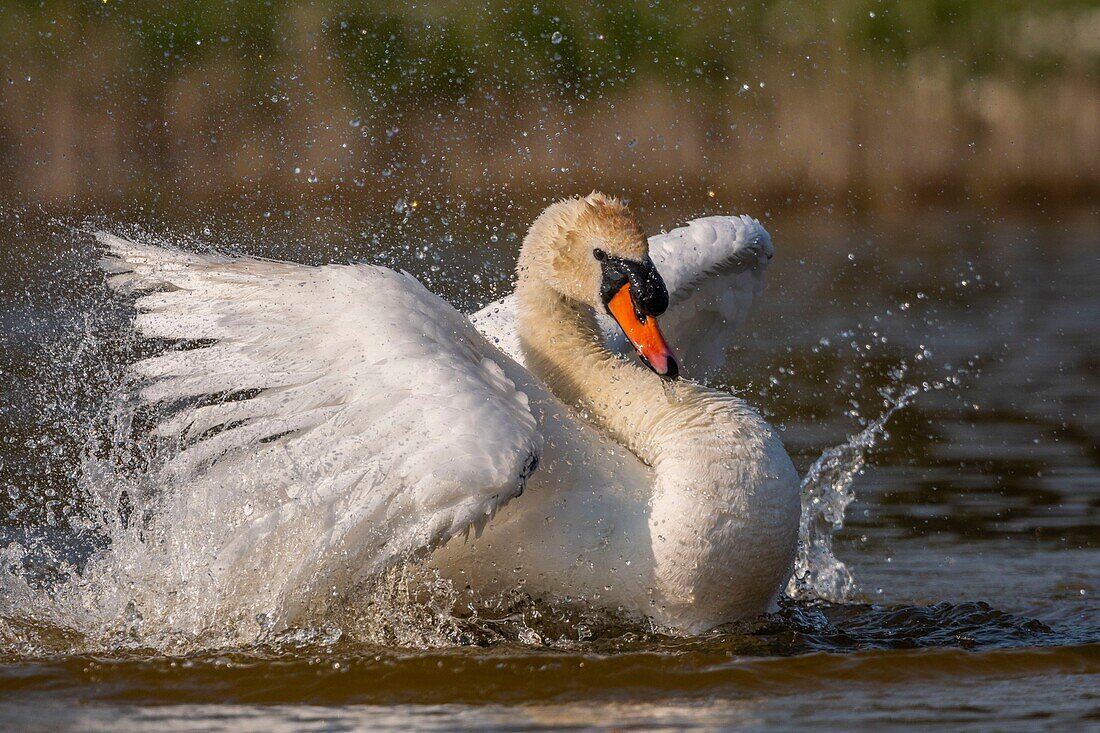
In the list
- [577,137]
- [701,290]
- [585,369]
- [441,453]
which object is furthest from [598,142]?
[441,453]

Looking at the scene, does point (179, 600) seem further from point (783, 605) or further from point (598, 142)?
point (598, 142)

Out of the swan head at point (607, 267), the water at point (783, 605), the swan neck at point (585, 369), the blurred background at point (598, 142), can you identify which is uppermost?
the blurred background at point (598, 142)

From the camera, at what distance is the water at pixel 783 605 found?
5.33 metres

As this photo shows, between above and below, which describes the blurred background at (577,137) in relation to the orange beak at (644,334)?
above

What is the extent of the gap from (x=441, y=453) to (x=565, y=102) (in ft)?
39.7

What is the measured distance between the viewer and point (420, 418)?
5426 millimetres

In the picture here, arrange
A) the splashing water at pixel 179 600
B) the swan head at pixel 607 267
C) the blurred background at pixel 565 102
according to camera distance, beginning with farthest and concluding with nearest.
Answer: the blurred background at pixel 565 102 < the swan head at pixel 607 267 < the splashing water at pixel 179 600

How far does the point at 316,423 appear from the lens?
5.69 metres

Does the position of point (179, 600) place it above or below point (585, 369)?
below

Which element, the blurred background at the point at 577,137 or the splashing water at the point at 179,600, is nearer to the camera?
the splashing water at the point at 179,600

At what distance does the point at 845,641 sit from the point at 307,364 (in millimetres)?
2229

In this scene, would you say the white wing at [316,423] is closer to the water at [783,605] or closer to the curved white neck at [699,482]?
the water at [783,605]

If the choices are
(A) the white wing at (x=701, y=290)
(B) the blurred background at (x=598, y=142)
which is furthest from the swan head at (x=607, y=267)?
(B) the blurred background at (x=598, y=142)

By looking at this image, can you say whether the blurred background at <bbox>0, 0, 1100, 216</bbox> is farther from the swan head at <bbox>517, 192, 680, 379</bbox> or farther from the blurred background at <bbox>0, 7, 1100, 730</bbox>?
the swan head at <bbox>517, 192, 680, 379</bbox>
